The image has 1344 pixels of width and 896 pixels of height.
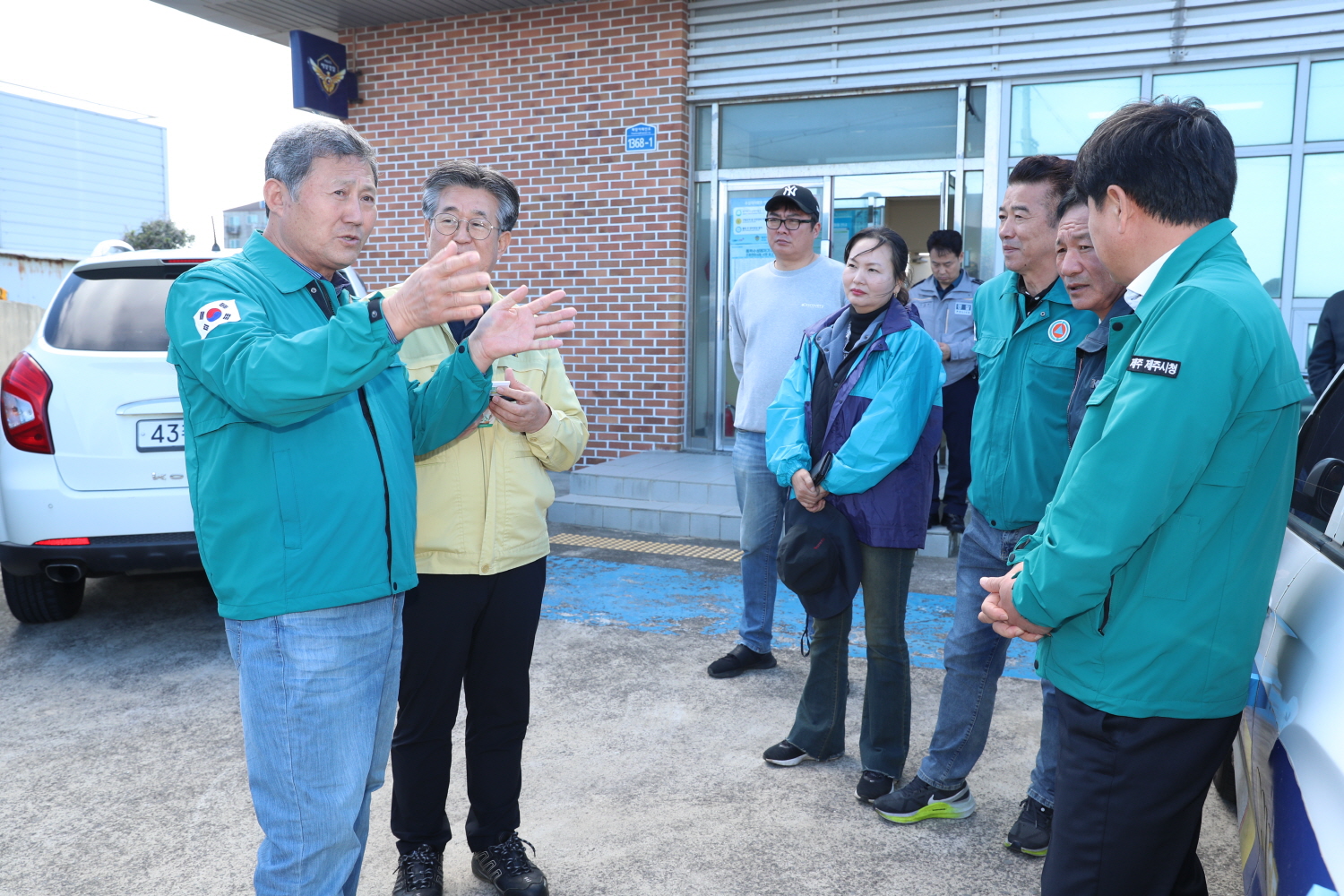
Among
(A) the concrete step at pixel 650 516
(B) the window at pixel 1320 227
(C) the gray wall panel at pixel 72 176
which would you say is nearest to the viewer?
(A) the concrete step at pixel 650 516

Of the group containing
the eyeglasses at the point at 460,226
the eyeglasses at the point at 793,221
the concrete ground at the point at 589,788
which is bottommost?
the concrete ground at the point at 589,788

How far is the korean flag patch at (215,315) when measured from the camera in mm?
1796

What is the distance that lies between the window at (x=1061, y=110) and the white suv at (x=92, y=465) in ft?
21.7

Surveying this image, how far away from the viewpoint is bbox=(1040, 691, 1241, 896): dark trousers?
1696mm

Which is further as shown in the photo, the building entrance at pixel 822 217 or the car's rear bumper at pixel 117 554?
the building entrance at pixel 822 217

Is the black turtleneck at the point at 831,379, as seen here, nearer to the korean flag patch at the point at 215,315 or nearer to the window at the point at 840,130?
the korean flag patch at the point at 215,315

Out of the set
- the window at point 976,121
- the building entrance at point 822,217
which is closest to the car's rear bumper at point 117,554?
the building entrance at point 822,217

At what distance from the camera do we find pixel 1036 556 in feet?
5.82

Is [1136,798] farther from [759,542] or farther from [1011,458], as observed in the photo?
[759,542]

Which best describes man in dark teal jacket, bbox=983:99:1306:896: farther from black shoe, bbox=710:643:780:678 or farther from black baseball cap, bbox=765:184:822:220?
black baseball cap, bbox=765:184:822:220

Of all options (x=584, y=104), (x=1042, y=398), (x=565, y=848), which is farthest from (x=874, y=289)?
(x=584, y=104)

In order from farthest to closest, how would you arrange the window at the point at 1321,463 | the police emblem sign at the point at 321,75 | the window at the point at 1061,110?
the police emblem sign at the point at 321,75, the window at the point at 1061,110, the window at the point at 1321,463

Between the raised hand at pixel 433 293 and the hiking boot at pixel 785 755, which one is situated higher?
the raised hand at pixel 433 293

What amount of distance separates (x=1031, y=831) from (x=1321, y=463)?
1.36 meters
